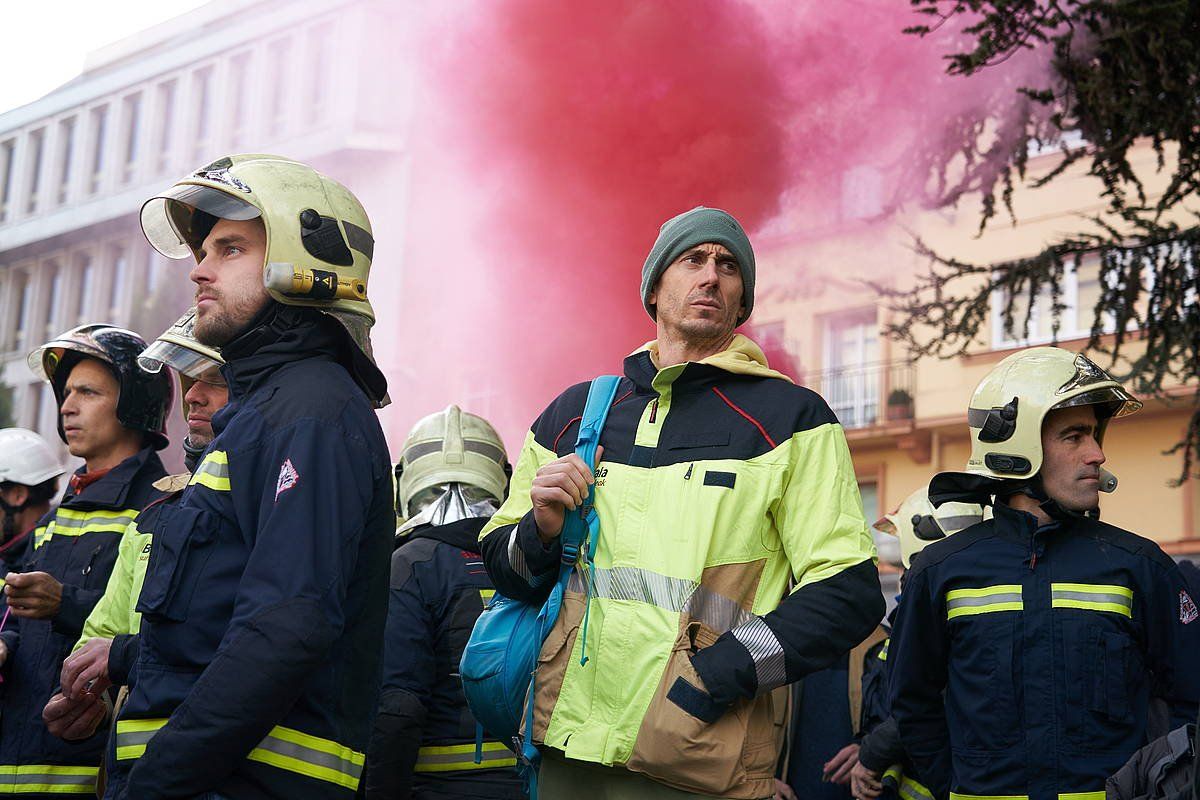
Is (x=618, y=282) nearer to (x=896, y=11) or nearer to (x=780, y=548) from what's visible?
(x=896, y=11)

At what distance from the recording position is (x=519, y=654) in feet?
14.1

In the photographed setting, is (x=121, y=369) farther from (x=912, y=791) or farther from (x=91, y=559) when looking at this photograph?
(x=912, y=791)

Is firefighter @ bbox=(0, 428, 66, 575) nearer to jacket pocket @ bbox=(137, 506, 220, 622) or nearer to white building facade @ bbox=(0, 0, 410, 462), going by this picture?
jacket pocket @ bbox=(137, 506, 220, 622)

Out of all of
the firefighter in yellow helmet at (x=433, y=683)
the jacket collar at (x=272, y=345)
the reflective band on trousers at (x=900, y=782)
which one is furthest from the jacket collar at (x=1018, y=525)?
the jacket collar at (x=272, y=345)

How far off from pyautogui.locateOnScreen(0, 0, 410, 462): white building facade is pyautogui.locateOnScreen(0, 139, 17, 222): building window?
0.05 metres

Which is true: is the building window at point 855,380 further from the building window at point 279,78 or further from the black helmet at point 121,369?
the black helmet at point 121,369

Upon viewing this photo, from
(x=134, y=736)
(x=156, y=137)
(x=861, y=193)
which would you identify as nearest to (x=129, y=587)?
(x=134, y=736)

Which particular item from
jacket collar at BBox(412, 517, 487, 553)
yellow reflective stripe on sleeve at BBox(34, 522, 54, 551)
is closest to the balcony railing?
jacket collar at BBox(412, 517, 487, 553)

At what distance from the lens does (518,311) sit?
1464cm

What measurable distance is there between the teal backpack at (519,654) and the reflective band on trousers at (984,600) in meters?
1.63

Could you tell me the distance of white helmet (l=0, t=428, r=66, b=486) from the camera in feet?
26.3

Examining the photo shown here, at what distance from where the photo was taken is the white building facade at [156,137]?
17.4m

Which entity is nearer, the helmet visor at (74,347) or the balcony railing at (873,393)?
the helmet visor at (74,347)

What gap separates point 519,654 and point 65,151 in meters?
31.8
